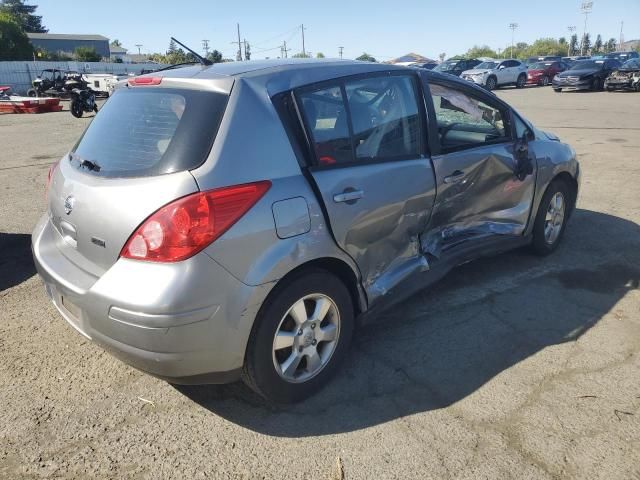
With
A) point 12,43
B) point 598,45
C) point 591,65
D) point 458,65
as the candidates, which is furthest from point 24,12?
point 598,45

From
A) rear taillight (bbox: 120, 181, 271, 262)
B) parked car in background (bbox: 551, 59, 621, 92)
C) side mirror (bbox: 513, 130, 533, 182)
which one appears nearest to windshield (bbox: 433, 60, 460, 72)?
parked car in background (bbox: 551, 59, 621, 92)

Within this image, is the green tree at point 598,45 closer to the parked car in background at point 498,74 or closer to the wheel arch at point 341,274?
the parked car in background at point 498,74

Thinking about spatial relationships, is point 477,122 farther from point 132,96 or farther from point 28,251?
point 28,251

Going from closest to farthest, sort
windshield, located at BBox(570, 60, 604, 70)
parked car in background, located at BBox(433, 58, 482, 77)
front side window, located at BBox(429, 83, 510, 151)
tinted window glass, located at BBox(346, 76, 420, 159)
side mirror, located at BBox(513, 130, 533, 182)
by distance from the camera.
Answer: tinted window glass, located at BBox(346, 76, 420, 159) < front side window, located at BBox(429, 83, 510, 151) < side mirror, located at BBox(513, 130, 533, 182) < windshield, located at BBox(570, 60, 604, 70) < parked car in background, located at BBox(433, 58, 482, 77)

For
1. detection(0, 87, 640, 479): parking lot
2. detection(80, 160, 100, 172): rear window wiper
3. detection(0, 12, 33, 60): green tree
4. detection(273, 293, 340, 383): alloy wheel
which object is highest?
detection(0, 12, 33, 60): green tree

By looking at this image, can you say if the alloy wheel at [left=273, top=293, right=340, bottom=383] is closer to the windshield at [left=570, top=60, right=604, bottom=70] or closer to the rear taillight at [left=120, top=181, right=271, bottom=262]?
the rear taillight at [left=120, top=181, right=271, bottom=262]

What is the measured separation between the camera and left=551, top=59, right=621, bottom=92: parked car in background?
25.9 m

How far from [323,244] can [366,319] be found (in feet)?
2.20

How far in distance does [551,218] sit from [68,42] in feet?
356

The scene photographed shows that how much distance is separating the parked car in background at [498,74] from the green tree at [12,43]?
48009 mm

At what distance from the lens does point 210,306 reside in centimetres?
229

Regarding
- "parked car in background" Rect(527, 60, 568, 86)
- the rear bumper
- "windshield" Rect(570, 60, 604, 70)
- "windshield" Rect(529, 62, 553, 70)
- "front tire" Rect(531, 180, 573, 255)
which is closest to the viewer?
the rear bumper

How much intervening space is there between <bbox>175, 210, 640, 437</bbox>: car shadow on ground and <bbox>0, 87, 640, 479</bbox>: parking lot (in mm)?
11

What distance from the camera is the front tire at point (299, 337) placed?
99.7 inches
